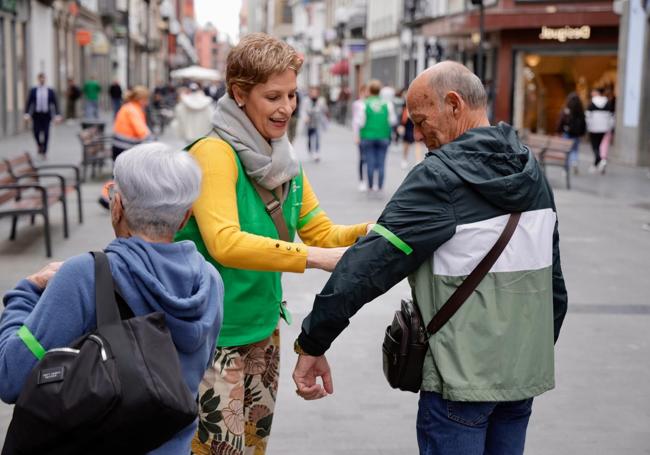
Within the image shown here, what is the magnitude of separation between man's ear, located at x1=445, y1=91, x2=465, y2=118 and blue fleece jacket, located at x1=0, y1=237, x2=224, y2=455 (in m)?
0.81

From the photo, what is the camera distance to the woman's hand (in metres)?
3.07

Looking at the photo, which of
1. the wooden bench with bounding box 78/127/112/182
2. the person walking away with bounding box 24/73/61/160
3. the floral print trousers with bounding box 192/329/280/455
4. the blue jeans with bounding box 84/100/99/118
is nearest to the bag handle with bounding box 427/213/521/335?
the floral print trousers with bounding box 192/329/280/455

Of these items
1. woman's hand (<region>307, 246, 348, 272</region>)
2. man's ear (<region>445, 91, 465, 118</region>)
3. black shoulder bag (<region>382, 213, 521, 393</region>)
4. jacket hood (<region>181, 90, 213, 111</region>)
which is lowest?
black shoulder bag (<region>382, 213, 521, 393</region>)

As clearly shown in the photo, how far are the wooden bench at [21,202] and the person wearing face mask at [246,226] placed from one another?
6.87m

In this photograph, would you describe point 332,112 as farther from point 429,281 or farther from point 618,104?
point 429,281

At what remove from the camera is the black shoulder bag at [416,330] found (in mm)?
2768

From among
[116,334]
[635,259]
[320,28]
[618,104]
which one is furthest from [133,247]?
[320,28]

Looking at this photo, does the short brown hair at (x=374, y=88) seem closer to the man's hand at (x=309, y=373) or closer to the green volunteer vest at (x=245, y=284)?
the green volunteer vest at (x=245, y=284)

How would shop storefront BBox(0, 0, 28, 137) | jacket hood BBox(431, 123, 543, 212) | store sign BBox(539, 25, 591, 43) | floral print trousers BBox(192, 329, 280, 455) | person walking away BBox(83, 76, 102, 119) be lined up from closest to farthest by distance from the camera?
jacket hood BBox(431, 123, 543, 212) → floral print trousers BBox(192, 329, 280, 455) → shop storefront BBox(0, 0, 28, 137) → store sign BBox(539, 25, 591, 43) → person walking away BBox(83, 76, 102, 119)

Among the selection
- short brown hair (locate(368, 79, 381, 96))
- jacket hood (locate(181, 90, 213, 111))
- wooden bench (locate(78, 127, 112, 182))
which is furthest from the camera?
jacket hood (locate(181, 90, 213, 111))

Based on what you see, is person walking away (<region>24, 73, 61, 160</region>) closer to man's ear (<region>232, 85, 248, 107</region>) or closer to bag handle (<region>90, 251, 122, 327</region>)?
man's ear (<region>232, 85, 248, 107</region>)

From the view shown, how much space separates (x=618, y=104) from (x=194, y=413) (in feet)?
73.2

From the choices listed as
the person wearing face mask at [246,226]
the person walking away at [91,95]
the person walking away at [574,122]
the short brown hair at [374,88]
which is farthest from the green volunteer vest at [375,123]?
the person walking away at [91,95]

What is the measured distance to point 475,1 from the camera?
22.2 meters
